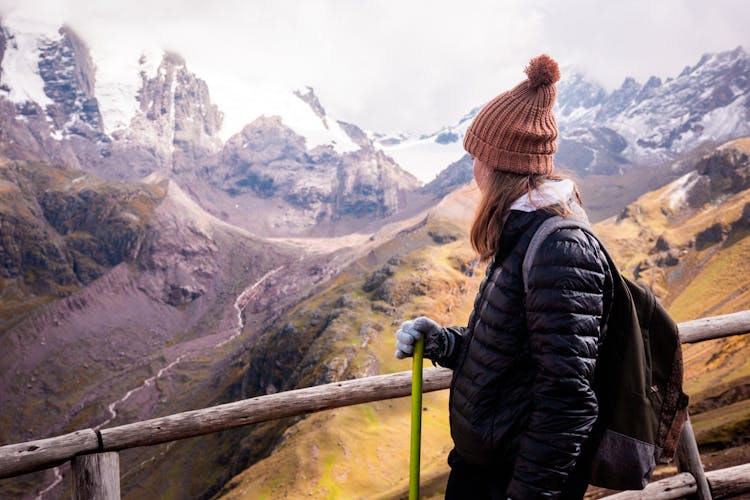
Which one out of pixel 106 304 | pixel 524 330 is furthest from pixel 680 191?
pixel 106 304

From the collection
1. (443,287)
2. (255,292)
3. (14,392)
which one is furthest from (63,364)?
(443,287)

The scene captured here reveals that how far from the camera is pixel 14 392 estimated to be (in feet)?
397

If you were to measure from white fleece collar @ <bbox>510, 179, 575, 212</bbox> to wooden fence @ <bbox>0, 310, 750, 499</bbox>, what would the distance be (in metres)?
2.10

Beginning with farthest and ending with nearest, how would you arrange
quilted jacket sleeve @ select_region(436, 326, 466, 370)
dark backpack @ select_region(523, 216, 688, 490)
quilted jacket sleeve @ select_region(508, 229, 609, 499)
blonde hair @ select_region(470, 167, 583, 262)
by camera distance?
quilted jacket sleeve @ select_region(436, 326, 466, 370)
blonde hair @ select_region(470, 167, 583, 262)
dark backpack @ select_region(523, 216, 688, 490)
quilted jacket sleeve @ select_region(508, 229, 609, 499)

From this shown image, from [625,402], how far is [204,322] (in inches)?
6943

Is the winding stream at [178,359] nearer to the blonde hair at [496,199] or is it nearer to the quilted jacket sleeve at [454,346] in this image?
the quilted jacket sleeve at [454,346]

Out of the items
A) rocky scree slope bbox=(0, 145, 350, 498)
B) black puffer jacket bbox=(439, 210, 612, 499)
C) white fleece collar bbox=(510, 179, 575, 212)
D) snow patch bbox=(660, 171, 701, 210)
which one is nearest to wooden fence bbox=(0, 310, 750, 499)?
black puffer jacket bbox=(439, 210, 612, 499)

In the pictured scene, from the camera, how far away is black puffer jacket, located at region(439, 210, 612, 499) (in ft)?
7.81

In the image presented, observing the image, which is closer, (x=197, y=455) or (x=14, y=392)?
(x=197, y=455)

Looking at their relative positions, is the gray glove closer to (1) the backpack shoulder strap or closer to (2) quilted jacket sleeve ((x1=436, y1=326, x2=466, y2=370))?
(2) quilted jacket sleeve ((x1=436, y1=326, x2=466, y2=370))

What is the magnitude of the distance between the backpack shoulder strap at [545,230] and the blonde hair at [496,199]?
261 millimetres

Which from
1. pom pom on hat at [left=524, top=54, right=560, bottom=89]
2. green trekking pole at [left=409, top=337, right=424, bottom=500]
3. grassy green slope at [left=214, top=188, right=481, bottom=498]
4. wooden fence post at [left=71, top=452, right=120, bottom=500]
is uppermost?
pom pom on hat at [left=524, top=54, right=560, bottom=89]

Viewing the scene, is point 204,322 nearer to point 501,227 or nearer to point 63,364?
point 63,364

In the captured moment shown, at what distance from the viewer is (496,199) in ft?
9.39
